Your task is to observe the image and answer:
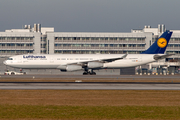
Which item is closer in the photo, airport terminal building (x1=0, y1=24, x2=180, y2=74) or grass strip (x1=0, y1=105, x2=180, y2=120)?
grass strip (x1=0, y1=105, x2=180, y2=120)

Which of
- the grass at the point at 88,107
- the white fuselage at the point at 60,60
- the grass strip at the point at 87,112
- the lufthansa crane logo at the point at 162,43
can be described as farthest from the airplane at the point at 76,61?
the grass strip at the point at 87,112

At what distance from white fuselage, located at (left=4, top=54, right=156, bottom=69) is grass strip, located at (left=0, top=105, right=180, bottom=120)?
Answer: 4969 cm

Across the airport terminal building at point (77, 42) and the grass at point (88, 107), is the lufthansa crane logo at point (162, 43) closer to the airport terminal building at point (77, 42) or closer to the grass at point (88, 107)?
the grass at point (88, 107)

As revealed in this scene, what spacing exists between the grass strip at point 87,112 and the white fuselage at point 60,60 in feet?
163

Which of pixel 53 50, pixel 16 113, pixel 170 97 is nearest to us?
pixel 16 113

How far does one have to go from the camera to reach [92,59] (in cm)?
7338

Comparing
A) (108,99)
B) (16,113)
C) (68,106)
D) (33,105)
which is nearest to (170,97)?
(108,99)

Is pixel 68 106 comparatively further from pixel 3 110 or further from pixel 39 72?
pixel 39 72

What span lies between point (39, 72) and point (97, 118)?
218 ft

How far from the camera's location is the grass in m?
19.1

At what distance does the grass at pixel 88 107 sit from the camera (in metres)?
19.1

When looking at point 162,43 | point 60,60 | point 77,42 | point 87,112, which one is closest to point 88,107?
point 87,112

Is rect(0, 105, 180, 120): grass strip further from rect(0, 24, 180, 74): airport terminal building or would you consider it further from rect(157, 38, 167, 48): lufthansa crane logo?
rect(0, 24, 180, 74): airport terminal building

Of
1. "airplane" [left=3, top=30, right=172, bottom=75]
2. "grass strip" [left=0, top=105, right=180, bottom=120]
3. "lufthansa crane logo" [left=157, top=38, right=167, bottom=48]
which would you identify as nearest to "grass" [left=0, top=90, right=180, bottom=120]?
"grass strip" [left=0, top=105, right=180, bottom=120]
